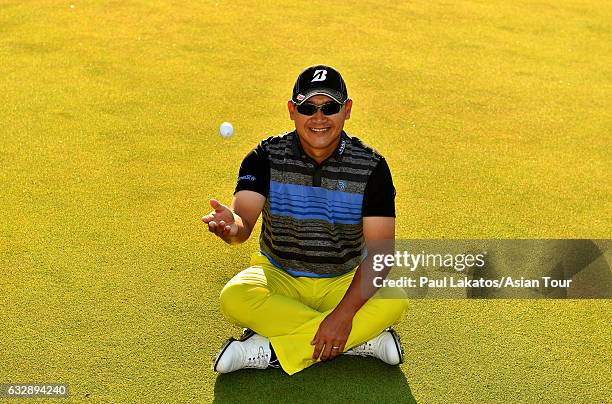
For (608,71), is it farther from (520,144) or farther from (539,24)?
(520,144)

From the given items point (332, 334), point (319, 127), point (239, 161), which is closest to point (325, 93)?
point (319, 127)

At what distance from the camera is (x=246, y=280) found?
5660 mm

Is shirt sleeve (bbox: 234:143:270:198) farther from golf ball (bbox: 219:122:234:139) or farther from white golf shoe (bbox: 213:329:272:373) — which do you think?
golf ball (bbox: 219:122:234:139)

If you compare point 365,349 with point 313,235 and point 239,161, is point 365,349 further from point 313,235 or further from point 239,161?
point 239,161

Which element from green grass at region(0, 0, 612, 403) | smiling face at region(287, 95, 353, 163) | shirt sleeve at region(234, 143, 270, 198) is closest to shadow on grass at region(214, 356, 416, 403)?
green grass at region(0, 0, 612, 403)

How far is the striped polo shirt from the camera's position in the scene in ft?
18.1

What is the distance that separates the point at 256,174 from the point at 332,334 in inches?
41.9

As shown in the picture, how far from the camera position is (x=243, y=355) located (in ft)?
17.7

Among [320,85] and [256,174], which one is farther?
[256,174]

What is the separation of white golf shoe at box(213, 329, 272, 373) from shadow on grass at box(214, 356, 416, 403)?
2.7 inches

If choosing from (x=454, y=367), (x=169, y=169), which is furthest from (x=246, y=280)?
(x=169, y=169)

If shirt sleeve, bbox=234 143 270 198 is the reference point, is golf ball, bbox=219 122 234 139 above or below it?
below

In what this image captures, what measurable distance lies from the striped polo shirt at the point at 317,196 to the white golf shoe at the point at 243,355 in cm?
57

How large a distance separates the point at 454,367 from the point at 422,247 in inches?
67.0
